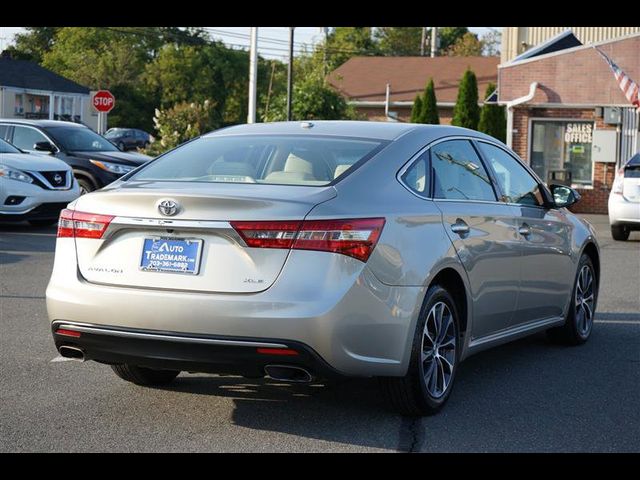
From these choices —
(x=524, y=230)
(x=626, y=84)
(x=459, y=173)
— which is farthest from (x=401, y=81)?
(x=459, y=173)

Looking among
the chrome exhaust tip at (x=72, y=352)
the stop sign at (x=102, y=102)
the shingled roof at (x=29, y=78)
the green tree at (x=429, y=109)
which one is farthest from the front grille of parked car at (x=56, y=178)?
the shingled roof at (x=29, y=78)

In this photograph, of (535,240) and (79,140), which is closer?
(535,240)

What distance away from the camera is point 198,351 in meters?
5.31

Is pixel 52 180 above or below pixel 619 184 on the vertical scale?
below

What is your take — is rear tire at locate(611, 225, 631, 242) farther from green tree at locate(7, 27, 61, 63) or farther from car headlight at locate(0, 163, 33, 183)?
green tree at locate(7, 27, 61, 63)

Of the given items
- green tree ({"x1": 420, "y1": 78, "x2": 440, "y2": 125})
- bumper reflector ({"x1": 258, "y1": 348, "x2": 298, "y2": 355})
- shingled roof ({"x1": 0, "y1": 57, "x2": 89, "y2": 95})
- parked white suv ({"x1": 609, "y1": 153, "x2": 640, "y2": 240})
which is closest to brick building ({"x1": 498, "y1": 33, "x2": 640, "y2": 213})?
parked white suv ({"x1": 609, "y1": 153, "x2": 640, "y2": 240})

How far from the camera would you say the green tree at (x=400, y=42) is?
95188 mm

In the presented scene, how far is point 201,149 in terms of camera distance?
6527 millimetres

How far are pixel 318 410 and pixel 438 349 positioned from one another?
0.75 metres

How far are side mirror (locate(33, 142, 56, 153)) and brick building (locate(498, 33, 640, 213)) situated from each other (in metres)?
13.5

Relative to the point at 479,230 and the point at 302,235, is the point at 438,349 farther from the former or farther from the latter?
the point at 302,235

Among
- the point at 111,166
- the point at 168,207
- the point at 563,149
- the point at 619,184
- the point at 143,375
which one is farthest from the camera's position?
the point at 563,149
